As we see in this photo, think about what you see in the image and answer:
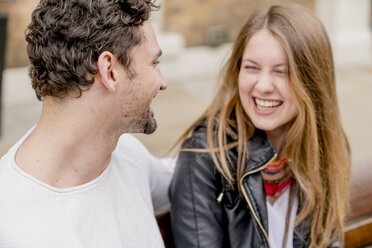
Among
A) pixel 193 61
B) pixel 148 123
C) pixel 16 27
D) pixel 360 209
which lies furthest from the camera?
pixel 193 61

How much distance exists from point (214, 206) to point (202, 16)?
233 inches

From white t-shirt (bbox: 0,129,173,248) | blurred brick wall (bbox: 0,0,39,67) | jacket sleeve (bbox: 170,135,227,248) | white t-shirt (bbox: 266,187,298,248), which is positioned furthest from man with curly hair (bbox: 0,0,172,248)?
blurred brick wall (bbox: 0,0,39,67)

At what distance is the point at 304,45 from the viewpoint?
2.39 m

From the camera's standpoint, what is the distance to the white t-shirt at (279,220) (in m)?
2.55

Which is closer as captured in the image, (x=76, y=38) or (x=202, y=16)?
(x=76, y=38)

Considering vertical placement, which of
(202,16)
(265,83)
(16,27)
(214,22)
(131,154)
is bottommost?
(214,22)

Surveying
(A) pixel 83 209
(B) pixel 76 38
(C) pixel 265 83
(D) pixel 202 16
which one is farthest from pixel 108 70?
(D) pixel 202 16

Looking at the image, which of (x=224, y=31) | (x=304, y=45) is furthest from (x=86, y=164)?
(x=224, y=31)

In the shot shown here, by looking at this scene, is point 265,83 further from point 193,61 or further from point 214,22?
point 214,22

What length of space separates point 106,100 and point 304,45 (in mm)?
959

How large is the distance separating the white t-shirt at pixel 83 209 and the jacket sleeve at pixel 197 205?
159 mm

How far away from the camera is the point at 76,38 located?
1.84 metres

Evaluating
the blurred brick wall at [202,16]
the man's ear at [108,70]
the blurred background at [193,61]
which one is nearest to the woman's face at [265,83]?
the man's ear at [108,70]

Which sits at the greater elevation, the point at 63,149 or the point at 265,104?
the point at 63,149
